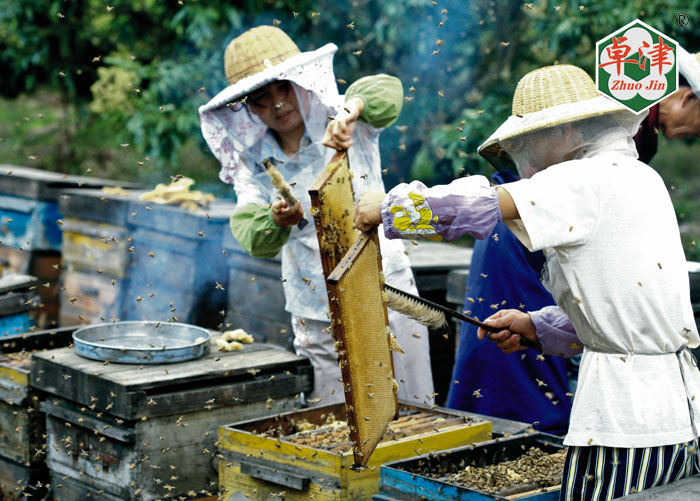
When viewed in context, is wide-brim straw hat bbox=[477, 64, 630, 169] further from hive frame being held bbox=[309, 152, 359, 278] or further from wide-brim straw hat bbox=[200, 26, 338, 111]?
wide-brim straw hat bbox=[200, 26, 338, 111]

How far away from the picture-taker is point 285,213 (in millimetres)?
3301

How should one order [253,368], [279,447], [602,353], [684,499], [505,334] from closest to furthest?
[684,499] → [602,353] → [505,334] → [279,447] → [253,368]

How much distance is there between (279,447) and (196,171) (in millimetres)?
9763

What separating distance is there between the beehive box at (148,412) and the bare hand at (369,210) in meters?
1.27

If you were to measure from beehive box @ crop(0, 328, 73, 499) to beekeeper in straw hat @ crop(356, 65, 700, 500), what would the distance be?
216 centimetres

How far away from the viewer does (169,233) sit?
579 cm

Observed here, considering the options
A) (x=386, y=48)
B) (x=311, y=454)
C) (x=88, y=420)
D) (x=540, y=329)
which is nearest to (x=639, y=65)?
(x=540, y=329)

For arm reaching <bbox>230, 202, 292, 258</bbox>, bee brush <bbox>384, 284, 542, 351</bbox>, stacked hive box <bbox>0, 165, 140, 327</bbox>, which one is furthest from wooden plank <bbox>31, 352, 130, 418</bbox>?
stacked hive box <bbox>0, 165, 140, 327</bbox>

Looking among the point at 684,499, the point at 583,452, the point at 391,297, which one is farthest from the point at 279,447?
the point at 684,499

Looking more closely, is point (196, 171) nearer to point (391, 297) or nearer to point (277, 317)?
point (277, 317)

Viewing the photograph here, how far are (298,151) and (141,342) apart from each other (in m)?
1.15

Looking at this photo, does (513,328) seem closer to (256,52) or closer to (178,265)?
(256,52)

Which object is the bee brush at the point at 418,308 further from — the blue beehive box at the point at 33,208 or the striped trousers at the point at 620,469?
the blue beehive box at the point at 33,208

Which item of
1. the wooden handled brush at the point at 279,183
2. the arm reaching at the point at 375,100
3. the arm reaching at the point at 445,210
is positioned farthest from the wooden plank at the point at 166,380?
the arm reaching at the point at 445,210
